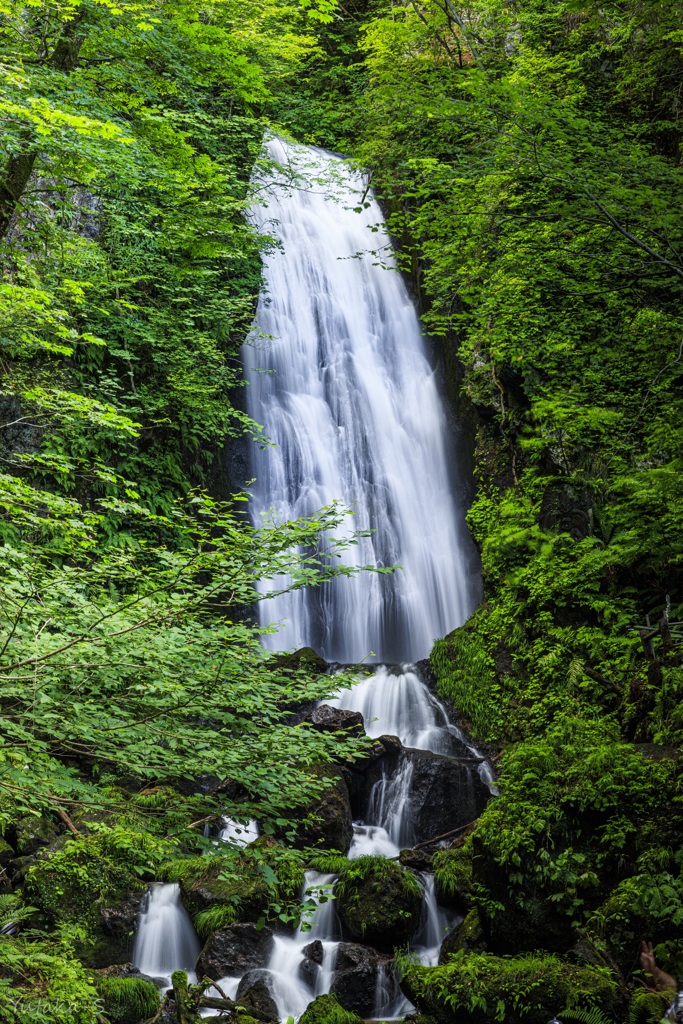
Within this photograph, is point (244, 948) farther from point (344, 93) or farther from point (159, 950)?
point (344, 93)

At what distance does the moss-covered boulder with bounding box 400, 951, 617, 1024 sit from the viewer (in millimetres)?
5148

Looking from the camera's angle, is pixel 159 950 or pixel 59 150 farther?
pixel 159 950

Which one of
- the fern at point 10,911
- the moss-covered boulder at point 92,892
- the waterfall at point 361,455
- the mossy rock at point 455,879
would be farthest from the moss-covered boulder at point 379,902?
the fern at point 10,911

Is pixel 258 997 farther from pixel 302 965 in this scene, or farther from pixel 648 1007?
pixel 648 1007

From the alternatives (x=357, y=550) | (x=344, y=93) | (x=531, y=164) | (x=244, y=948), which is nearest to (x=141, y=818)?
(x=244, y=948)

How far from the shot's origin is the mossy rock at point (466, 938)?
20.6ft

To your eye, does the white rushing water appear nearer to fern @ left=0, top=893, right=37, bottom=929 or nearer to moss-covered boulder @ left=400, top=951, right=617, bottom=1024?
fern @ left=0, top=893, right=37, bottom=929

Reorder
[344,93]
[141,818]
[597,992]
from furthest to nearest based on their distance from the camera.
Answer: [344,93] < [597,992] < [141,818]

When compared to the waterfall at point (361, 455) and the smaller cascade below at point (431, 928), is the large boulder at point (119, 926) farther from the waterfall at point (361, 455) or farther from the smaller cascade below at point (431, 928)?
the waterfall at point (361, 455)

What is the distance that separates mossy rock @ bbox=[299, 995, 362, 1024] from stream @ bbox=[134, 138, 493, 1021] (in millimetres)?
2446

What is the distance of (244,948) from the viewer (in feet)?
21.6

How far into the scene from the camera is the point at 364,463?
13.6 metres

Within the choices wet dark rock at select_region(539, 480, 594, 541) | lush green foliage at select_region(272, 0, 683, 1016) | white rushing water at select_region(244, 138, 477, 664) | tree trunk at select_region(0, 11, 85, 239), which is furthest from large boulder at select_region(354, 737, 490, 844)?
tree trunk at select_region(0, 11, 85, 239)

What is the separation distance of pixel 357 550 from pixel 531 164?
25.9 ft
